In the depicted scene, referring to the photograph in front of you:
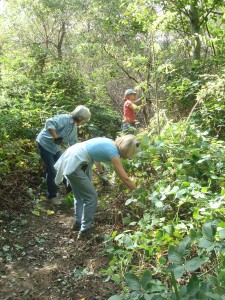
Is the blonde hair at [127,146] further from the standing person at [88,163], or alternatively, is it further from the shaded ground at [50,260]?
the shaded ground at [50,260]

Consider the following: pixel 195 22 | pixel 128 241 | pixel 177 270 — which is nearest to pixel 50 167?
pixel 128 241

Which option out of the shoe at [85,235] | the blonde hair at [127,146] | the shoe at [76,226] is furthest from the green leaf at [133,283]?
the shoe at [76,226]

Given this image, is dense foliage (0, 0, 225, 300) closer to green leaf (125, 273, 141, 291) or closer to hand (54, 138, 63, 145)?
green leaf (125, 273, 141, 291)

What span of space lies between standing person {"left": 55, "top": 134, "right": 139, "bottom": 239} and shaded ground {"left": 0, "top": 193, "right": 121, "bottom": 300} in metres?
0.28

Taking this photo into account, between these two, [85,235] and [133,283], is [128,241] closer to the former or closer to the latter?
[133,283]

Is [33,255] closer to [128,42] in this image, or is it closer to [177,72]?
[177,72]

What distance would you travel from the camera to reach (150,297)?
1767mm

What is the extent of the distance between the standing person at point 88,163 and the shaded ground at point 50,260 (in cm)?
28

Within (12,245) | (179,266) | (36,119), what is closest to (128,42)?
(36,119)

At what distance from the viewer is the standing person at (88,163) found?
3586 millimetres

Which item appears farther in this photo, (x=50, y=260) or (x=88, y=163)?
(x=88, y=163)

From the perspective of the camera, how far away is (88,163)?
Result: 3.85 metres

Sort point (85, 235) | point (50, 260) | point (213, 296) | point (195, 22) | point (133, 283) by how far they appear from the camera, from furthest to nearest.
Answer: point (195, 22) < point (85, 235) < point (50, 260) < point (133, 283) < point (213, 296)

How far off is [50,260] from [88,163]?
119 cm
